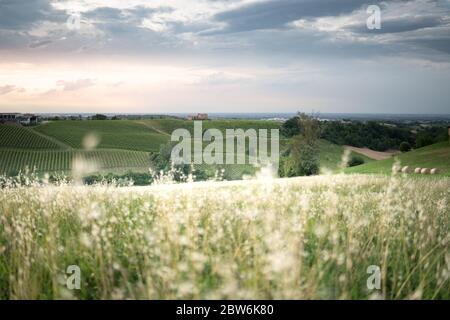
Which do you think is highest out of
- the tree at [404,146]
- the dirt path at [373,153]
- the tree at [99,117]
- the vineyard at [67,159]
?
the tree at [99,117]

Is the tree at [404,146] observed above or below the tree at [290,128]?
below

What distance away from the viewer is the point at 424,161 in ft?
119

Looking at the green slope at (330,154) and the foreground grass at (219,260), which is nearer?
the foreground grass at (219,260)

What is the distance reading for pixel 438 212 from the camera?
239 inches

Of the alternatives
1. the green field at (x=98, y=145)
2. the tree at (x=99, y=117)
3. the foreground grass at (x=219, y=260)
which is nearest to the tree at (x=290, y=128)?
the green field at (x=98, y=145)

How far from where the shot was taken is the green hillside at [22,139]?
62.7 meters

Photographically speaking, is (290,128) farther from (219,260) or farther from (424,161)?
(219,260)

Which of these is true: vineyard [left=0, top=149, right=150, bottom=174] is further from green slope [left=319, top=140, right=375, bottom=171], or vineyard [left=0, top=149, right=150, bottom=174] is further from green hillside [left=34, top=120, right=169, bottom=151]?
green slope [left=319, top=140, right=375, bottom=171]

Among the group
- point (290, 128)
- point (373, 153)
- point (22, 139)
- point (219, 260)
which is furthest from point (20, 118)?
point (219, 260)

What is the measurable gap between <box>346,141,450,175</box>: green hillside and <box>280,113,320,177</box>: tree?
477 inches

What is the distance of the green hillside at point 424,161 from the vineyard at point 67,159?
1221 inches

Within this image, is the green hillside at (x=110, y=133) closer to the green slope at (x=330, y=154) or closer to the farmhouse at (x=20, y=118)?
the farmhouse at (x=20, y=118)

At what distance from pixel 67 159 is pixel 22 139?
32.3 ft
